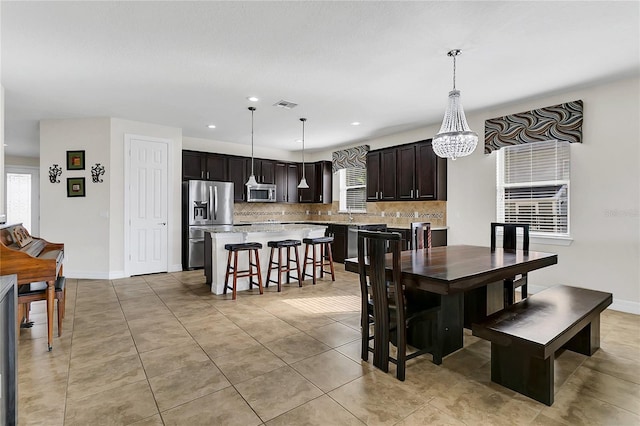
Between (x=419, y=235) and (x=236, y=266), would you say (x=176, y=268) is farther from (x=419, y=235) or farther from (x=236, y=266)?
(x=419, y=235)

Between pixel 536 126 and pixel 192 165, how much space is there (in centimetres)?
→ 568

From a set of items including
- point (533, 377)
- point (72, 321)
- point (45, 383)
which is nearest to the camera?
point (533, 377)

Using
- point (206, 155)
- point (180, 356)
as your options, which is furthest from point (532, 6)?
point (206, 155)

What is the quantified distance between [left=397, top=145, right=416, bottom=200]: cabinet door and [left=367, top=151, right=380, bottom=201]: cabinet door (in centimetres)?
53

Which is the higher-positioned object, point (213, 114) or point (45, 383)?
point (213, 114)

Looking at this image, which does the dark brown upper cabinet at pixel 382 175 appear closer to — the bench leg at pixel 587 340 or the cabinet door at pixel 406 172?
the cabinet door at pixel 406 172

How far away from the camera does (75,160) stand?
17.3ft

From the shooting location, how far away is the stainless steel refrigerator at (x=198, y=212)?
5980 millimetres

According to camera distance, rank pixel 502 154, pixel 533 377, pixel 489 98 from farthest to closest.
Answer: pixel 502 154
pixel 489 98
pixel 533 377

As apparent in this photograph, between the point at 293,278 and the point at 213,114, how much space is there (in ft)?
9.33

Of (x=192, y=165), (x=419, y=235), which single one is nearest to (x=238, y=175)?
(x=192, y=165)

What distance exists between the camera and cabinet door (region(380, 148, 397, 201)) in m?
6.03

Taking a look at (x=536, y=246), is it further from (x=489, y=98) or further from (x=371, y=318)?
(x=371, y=318)

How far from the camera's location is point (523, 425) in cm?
181
